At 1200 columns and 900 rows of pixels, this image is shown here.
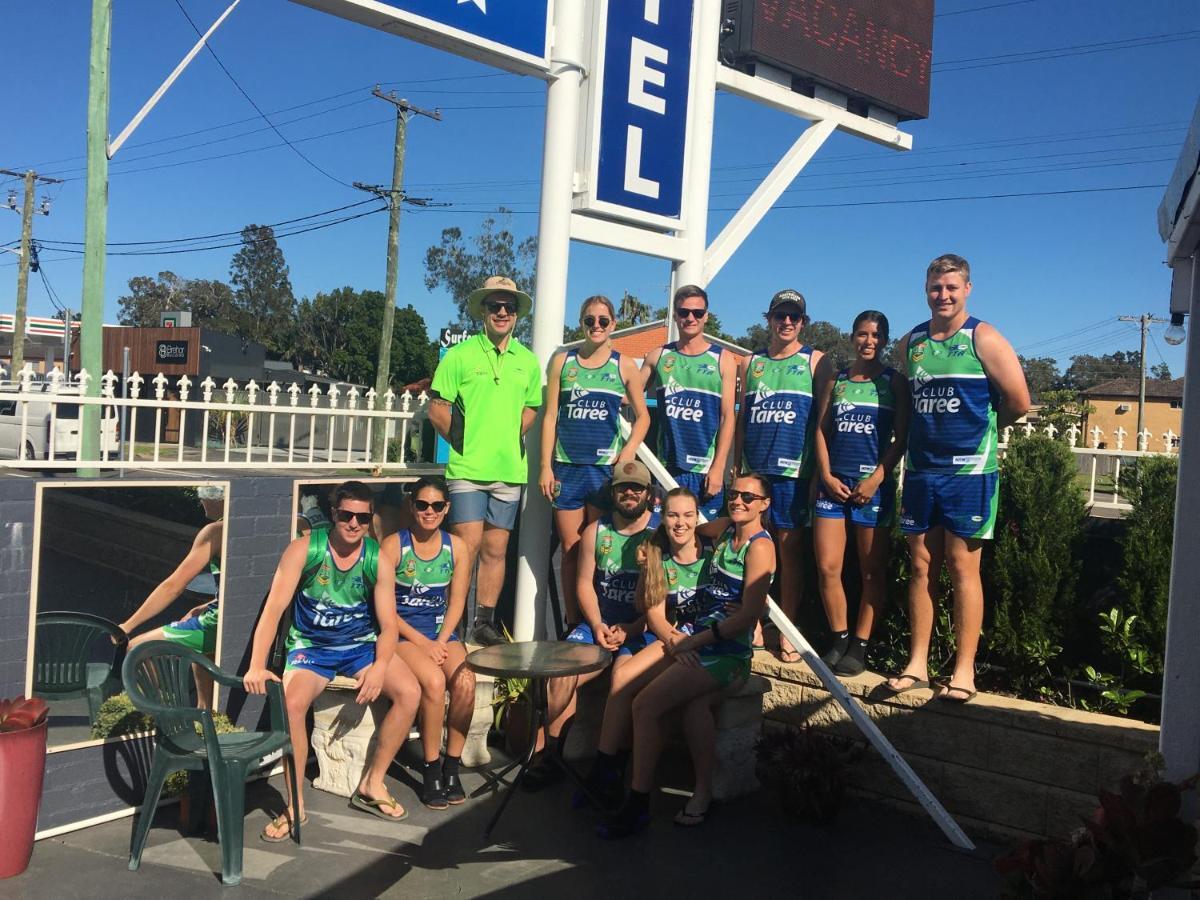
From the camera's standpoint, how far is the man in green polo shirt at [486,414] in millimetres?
5098

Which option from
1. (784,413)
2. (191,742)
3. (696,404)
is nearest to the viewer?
(191,742)

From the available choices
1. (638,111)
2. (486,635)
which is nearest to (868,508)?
(486,635)

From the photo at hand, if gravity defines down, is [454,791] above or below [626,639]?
below

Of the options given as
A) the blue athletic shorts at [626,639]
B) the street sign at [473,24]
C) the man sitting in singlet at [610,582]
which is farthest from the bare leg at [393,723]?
the street sign at [473,24]

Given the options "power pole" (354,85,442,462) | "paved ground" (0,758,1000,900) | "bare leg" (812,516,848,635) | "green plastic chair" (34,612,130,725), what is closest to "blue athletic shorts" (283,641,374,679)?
"paved ground" (0,758,1000,900)

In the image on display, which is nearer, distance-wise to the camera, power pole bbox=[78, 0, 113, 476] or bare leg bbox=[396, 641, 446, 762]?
bare leg bbox=[396, 641, 446, 762]

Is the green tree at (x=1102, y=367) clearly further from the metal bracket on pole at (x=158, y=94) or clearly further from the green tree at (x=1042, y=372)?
the metal bracket on pole at (x=158, y=94)

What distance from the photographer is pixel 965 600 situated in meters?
4.39

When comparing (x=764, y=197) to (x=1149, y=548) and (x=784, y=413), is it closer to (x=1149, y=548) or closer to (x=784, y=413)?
(x=784, y=413)

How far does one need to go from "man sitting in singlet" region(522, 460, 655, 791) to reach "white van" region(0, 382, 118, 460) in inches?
87.6

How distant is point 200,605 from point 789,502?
2.82m

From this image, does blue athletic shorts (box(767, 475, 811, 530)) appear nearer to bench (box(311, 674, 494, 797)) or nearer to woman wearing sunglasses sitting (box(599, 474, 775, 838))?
woman wearing sunglasses sitting (box(599, 474, 775, 838))

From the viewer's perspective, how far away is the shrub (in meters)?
4.66

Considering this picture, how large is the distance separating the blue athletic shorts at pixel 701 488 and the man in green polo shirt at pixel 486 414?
81 cm
